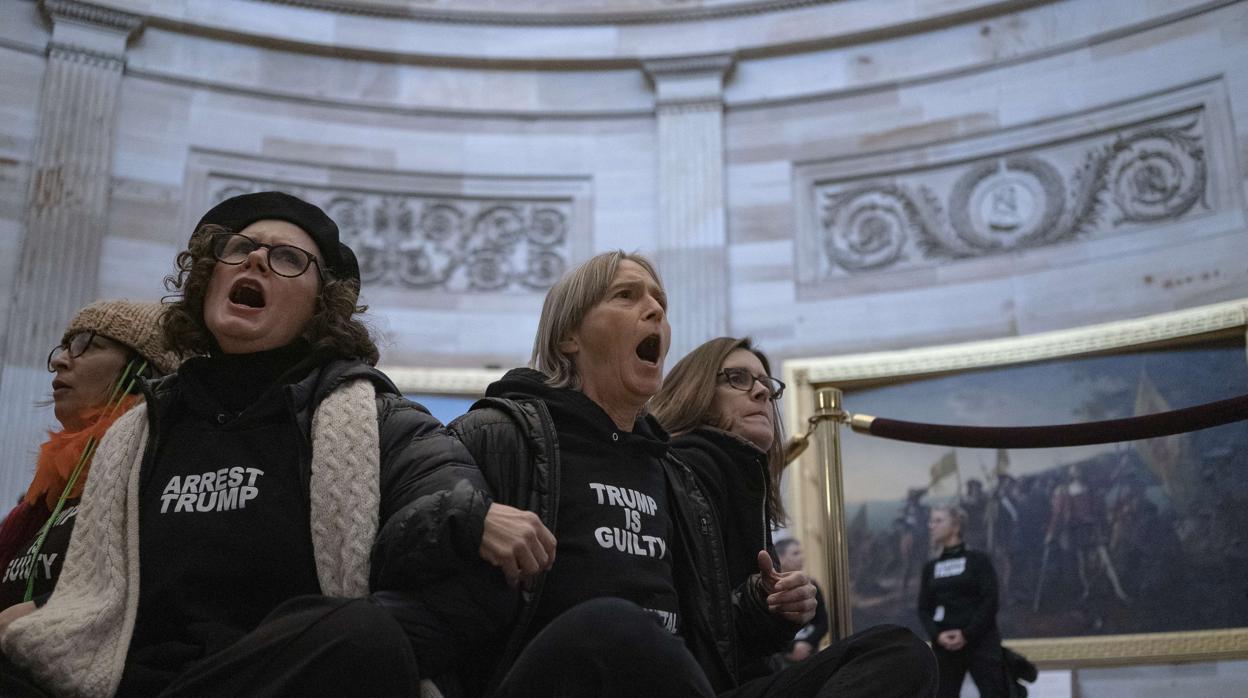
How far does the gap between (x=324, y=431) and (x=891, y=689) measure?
1.42m

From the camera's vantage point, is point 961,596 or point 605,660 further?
point 961,596

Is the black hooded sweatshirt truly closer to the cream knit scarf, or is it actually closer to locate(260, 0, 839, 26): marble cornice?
the cream knit scarf

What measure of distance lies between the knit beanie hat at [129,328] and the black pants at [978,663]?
15.8 feet

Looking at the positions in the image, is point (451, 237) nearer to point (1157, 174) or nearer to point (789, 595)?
point (1157, 174)

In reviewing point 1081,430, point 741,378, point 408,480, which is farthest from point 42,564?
point 1081,430

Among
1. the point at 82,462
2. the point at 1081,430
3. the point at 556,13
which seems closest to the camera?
the point at 82,462

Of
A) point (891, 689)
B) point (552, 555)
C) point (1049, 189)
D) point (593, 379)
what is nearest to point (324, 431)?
point (552, 555)

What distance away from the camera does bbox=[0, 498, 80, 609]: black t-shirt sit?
3117 millimetres

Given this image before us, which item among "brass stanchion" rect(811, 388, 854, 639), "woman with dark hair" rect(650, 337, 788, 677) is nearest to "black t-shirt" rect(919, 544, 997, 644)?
"brass stanchion" rect(811, 388, 854, 639)

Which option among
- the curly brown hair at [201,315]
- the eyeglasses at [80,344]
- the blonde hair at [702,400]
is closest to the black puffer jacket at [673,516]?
the curly brown hair at [201,315]

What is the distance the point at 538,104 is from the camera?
10.5 m

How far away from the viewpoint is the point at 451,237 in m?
10.1

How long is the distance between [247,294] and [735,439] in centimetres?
159

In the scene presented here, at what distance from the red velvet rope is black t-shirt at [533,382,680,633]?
1945mm
